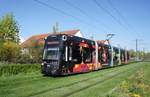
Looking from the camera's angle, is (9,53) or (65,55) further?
(9,53)

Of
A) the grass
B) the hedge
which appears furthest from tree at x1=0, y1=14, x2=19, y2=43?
the grass

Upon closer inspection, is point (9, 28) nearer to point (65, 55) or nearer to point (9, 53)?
point (9, 53)

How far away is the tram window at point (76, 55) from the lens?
21675 mm

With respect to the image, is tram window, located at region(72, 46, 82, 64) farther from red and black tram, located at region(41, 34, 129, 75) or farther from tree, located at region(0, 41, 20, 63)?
tree, located at region(0, 41, 20, 63)

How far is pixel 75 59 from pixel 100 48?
33.8 ft

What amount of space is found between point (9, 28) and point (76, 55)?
4096 cm

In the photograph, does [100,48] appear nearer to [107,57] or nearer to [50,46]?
[107,57]

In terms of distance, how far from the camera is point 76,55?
22.4 meters

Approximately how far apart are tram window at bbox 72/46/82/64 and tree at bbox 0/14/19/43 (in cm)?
3943

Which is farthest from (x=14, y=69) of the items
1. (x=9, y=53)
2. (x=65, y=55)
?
(x=9, y=53)

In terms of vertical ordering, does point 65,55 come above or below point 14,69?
above

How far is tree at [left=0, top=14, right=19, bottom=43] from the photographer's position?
2320 inches

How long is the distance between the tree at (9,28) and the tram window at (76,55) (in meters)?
39.4

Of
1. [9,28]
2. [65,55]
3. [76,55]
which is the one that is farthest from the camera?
[9,28]
